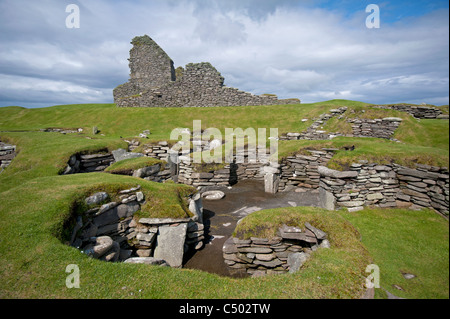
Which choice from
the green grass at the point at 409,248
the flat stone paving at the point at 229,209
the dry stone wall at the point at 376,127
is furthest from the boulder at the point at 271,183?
the dry stone wall at the point at 376,127

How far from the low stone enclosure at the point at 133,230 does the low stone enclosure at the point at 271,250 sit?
5.54ft

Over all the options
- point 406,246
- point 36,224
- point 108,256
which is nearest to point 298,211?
point 406,246

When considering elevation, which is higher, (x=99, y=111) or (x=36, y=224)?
(x=99, y=111)

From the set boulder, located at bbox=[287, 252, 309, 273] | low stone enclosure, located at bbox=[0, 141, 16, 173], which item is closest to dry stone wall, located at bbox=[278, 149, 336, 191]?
boulder, located at bbox=[287, 252, 309, 273]

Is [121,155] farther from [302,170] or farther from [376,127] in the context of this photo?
[376,127]

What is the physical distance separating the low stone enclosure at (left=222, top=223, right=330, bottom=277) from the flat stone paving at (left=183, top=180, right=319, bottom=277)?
0.57m

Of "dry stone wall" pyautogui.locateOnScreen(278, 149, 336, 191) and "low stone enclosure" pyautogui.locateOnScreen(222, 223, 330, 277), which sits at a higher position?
"dry stone wall" pyautogui.locateOnScreen(278, 149, 336, 191)

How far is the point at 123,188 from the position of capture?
7.54m

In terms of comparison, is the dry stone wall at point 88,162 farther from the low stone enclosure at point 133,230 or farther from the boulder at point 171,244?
the boulder at point 171,244

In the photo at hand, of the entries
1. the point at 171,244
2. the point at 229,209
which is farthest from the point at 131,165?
the point at 171,244

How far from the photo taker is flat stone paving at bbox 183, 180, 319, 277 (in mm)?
7074

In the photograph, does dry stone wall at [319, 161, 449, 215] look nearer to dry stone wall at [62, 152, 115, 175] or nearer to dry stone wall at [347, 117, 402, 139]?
dry stone wall at [347, 117, 402, 139]
